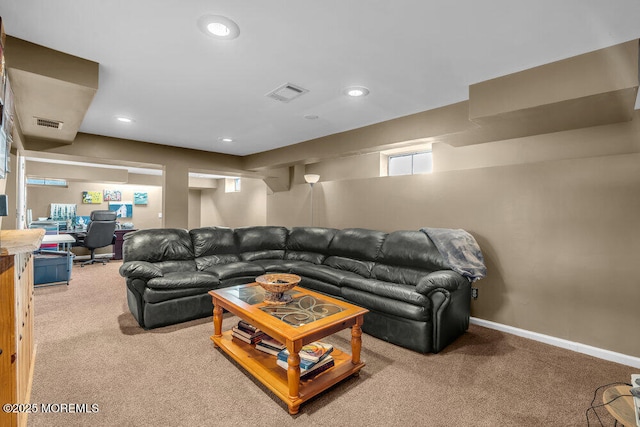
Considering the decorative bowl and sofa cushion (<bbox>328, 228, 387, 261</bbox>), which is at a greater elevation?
sofa cushion (<bbox>328, 228, 387, 261</bbox>)

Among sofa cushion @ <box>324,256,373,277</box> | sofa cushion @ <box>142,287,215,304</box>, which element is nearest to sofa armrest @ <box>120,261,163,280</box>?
sofa cushion @ <box>142,287,215,304</box>

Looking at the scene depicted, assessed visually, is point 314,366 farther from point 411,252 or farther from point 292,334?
point 411,252

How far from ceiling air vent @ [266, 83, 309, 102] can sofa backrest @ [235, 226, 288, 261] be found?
95.3 inches

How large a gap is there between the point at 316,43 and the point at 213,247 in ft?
10.7

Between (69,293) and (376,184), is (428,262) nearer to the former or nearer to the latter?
(376,184)

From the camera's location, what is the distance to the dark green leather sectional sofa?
8.98ft

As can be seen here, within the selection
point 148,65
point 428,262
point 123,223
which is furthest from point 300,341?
point 123,223

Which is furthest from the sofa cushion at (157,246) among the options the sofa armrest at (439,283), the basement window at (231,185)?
the basement window at (231,185)

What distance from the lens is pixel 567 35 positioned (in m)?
1.88

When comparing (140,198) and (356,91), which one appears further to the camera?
(140,198)

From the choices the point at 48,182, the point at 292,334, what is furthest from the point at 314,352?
the point at 48,182

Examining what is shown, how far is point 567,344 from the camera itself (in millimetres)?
2840

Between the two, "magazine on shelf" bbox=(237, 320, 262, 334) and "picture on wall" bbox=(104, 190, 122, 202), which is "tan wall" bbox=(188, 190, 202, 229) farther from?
"magazine on shelf" bbox=(237, 320, 262, 334)

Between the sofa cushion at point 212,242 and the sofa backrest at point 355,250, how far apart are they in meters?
1.50
